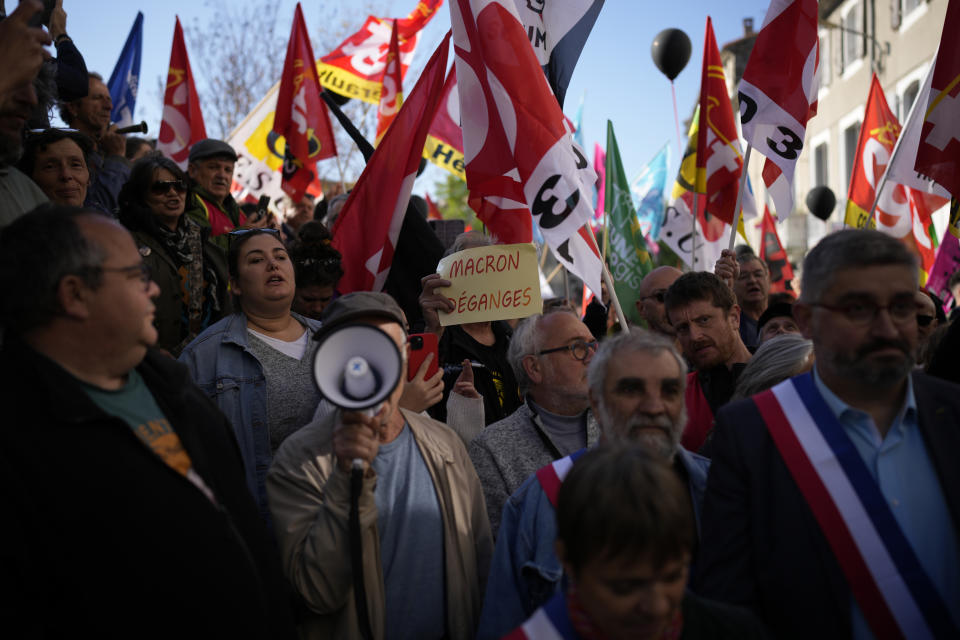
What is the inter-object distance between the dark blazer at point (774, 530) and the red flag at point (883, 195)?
5.75 m

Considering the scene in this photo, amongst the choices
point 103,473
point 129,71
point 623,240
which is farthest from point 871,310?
point 129,71

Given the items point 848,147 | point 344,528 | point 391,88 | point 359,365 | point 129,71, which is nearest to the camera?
point 359,365

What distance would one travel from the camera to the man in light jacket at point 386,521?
2572mm

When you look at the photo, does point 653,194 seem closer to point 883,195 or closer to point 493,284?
point 883,195

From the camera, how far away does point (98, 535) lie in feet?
6.50

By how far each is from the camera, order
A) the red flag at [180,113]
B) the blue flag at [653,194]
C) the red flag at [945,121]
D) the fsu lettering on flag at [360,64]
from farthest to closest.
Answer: the blue flag at [653,194], the fsu lettering on flag at [360,64], the red flag at [180,113], the red flag at [945,121]

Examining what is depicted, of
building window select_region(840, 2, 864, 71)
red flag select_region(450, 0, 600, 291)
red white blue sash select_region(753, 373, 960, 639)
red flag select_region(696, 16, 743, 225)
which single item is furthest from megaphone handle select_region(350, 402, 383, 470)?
building window select_region(840, 2, 864, 71)

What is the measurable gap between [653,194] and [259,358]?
27.0 feet

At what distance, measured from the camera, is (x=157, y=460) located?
213 centimetres

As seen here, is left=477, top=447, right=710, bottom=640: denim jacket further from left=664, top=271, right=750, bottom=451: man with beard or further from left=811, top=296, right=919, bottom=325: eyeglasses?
left=664, top=271, right=750, bottom=451: man with beard

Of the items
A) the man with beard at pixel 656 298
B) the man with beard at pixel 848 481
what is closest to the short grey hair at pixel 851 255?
the man with beard at pixel 848 481

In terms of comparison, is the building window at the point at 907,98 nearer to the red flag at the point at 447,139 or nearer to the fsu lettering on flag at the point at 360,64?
the fsu lettering on flag at the point at 360,64

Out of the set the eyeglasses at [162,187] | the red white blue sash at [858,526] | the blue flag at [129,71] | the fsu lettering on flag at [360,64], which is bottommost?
the red white blue sash at [858,526]

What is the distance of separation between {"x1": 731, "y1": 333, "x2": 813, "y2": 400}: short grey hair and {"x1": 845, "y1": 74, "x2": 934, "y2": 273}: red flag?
15.0ft
